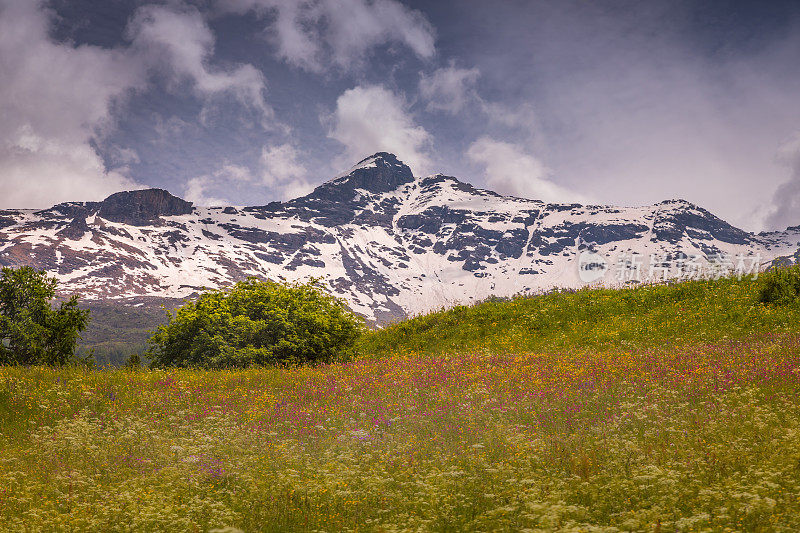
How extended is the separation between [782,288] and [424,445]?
1955 centimetres

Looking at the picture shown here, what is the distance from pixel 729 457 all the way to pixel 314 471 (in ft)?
21.5

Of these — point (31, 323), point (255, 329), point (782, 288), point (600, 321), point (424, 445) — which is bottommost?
point (424, 445)

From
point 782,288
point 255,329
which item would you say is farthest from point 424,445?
point 782,288

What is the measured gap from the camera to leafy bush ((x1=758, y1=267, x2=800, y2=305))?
19672 millimetres

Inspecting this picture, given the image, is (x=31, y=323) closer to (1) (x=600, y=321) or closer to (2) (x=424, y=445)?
(2) (x=424, y=445)

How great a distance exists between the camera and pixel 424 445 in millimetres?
8945

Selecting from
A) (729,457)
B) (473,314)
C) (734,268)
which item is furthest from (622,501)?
(734,268)

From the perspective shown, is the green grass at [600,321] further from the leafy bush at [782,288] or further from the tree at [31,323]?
the tree at [31,323]

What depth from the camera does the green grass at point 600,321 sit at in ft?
62.8

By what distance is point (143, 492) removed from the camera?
23.7ft

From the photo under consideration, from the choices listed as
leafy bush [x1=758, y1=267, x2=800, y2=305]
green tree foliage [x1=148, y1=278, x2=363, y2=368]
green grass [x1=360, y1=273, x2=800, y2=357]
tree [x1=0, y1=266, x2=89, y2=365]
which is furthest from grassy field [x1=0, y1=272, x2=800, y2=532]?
tree [x1=0, y1=266, x2=89, y2=365]

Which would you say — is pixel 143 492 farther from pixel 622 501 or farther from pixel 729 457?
pixel 729 457

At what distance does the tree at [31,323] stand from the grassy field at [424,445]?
5.22m

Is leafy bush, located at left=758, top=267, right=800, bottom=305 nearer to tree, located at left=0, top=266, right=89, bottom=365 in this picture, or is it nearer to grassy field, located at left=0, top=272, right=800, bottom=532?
grassy field, located at left=0, top=272, right=800, bottom=532
